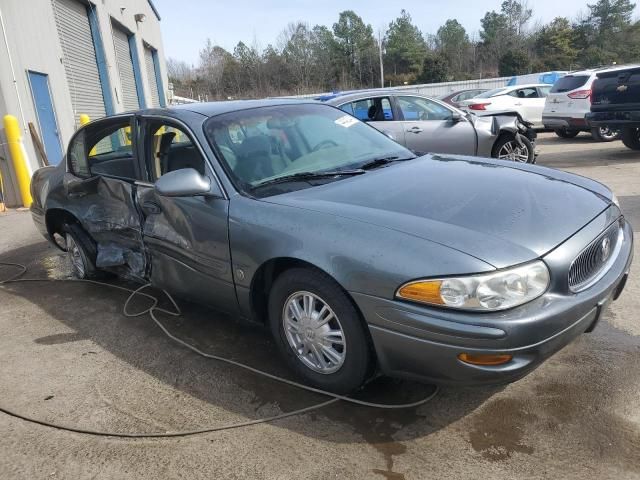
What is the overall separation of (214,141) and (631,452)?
282 cm

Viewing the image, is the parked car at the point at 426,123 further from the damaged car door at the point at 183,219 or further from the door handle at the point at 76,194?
the damaged car door at the point at 183,219

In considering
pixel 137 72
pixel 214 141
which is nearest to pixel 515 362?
pixel 214 141

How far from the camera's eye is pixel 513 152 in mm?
8500

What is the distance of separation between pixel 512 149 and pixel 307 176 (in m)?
6.14

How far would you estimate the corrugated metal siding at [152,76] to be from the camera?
2423 centimetres

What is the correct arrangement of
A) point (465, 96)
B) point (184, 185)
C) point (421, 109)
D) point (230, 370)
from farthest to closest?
1. point (465, 96)
2. point (421, 109)
3. point (230, 370)
4. point (184, 185)

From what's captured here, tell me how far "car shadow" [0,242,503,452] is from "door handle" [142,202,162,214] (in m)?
0.90

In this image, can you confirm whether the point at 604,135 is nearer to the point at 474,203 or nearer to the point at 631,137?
the point at 631,137

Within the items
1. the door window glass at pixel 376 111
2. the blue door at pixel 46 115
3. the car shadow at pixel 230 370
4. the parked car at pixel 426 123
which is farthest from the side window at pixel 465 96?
the car shadow at pixel 230 370

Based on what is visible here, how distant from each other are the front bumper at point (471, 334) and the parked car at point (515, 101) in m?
13.9

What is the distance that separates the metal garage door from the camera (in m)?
18.4

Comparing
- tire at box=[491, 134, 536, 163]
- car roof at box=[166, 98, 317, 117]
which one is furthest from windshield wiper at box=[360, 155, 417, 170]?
tire at box=[491, 134, 536, 163]

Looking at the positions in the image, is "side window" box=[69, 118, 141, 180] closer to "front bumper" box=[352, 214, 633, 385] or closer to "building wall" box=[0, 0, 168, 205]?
"front bumper" box=[352, 214, 633, 385]

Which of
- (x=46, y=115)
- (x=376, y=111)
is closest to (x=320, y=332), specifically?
(x=376, y=111)
